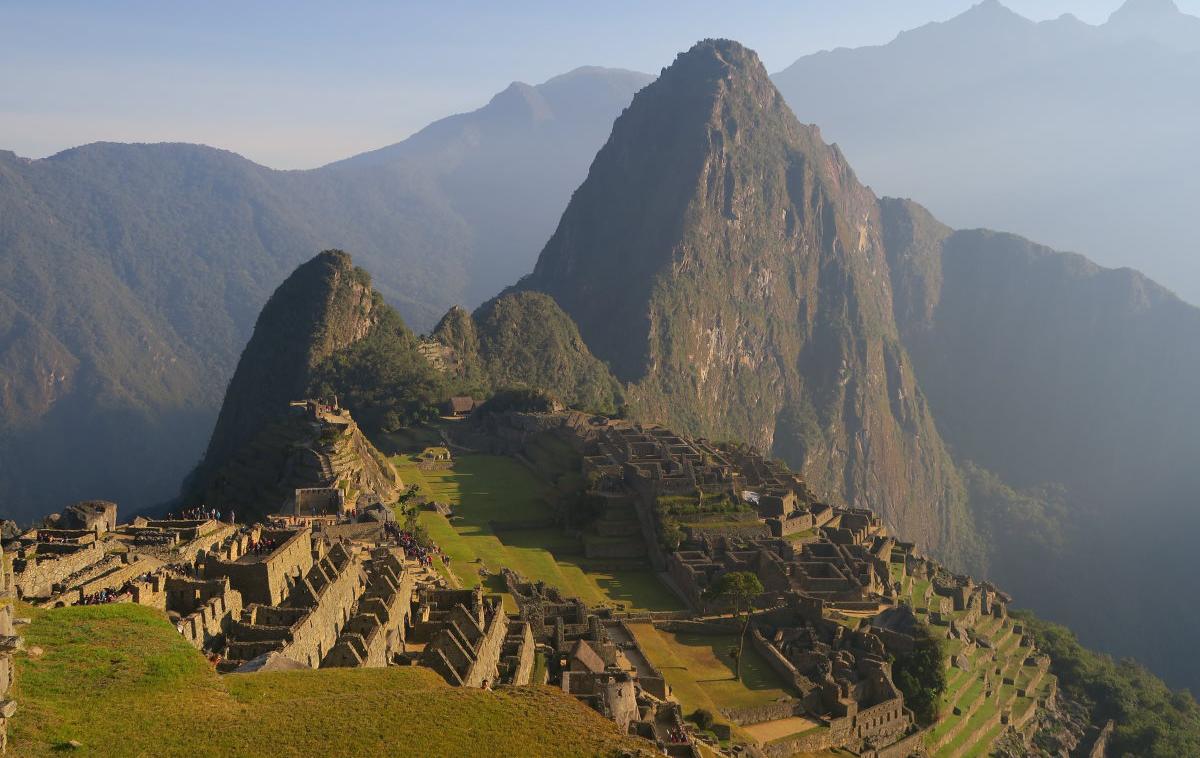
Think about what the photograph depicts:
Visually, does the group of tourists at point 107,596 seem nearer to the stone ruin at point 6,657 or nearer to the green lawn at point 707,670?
the stone ruin at point 6,657

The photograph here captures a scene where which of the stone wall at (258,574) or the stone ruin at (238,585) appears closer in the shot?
the stone ruin at (238,585)

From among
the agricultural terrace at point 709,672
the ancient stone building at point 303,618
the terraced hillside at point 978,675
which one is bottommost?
the terraced hillside at point 978,675

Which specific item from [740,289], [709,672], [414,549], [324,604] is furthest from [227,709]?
[740,289]

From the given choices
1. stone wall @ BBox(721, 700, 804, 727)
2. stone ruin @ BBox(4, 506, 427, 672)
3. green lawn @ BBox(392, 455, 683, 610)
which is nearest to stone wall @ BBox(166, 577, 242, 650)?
stone ruin @ BBox(4, 506, 427, 672)

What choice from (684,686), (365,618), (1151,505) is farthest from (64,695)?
(1151,505)

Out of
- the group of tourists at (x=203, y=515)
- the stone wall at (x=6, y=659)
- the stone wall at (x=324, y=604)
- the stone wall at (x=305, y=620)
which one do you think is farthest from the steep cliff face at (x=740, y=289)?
the stone wall at (x=6, y=659)

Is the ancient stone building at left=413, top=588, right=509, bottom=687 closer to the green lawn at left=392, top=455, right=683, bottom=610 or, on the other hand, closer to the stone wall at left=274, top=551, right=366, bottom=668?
the stone wall at left=274, top=551, right=366, bottom=668
